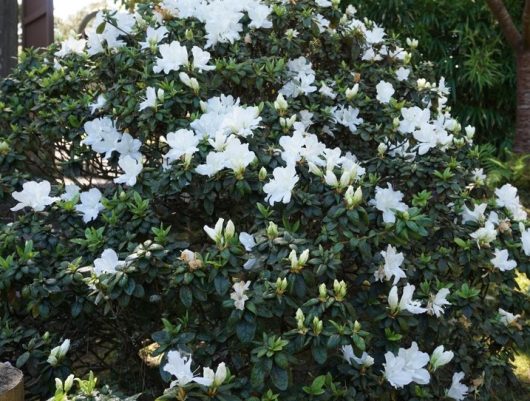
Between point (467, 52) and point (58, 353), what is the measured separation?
536 centimetres

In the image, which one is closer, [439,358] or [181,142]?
[439,358]

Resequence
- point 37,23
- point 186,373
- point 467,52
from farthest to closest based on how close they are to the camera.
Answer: point 467,52
point 37,23
point 186,373

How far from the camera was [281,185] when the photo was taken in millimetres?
2551

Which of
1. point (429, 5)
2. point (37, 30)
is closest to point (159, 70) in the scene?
Answer: point (37, 30)

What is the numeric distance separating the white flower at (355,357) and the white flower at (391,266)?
0.28 metres

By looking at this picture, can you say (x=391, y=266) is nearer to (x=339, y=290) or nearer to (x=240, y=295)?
(x=339, y=290)

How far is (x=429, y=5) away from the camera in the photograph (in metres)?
6.92

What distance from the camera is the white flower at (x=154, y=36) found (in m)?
3.25

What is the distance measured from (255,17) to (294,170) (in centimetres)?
113

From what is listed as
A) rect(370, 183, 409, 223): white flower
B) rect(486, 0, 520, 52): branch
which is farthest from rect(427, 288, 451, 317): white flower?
rect(486, 0, 520, 52): branch

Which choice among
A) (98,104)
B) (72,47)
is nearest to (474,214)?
(98,104)

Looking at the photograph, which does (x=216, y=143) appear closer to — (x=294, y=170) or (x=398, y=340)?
(x=294, y=170)

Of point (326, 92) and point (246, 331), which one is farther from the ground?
point (326, 92)

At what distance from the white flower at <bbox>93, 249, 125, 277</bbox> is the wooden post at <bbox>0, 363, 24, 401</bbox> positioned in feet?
1.29
